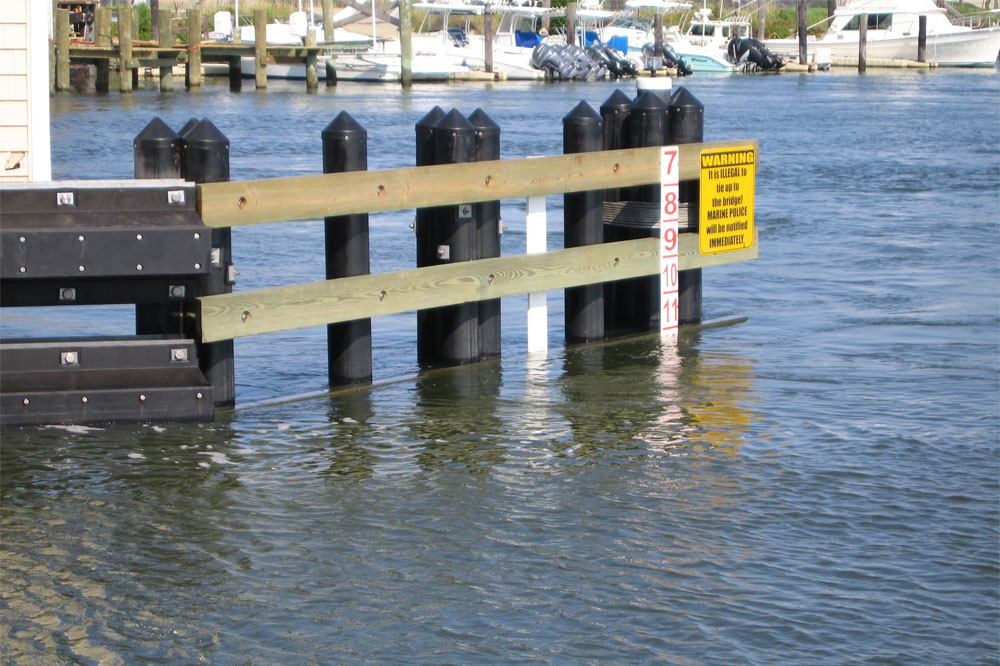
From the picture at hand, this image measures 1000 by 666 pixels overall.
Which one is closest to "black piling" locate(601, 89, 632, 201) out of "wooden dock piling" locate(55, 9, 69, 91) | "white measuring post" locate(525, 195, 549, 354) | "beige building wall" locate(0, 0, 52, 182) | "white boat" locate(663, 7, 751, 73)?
"white measuring post" locate(525, 195, 549, 354)

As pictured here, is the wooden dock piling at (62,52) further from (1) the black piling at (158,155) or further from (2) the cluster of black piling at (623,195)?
(1) the black piling at (158,155)

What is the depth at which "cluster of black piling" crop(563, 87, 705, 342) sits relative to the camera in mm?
10516

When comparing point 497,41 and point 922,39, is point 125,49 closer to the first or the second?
point 497,41

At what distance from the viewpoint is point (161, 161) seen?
8461mm

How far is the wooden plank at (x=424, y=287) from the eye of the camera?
847 centimetres

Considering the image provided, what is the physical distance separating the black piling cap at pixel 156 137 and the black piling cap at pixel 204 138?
10 cm

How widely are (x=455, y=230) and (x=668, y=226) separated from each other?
6.31 feet

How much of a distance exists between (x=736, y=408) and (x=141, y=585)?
426 centimetres

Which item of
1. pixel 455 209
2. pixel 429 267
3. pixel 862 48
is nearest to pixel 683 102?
pixel 455 209

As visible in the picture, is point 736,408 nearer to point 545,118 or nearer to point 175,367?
point 175,367

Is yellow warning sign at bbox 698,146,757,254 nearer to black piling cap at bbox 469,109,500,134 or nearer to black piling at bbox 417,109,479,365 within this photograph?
black piling cap at bbox 469,109,500,134

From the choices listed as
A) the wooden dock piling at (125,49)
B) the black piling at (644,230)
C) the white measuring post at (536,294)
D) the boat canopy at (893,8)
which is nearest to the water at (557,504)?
the white measuring post at (536,294)

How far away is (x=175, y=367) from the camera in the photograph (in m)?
8.30

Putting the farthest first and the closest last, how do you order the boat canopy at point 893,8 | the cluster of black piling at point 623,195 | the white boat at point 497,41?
the boat canopy at point 893,8 < the white boat at point 497,41 < the cluster of black piling at point 623,195
